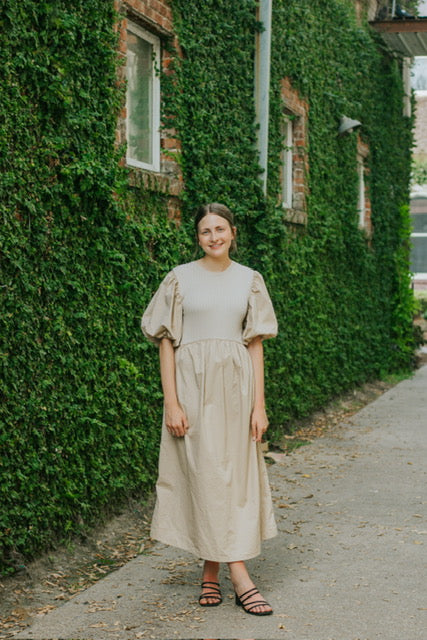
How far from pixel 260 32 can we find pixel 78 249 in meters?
4.05

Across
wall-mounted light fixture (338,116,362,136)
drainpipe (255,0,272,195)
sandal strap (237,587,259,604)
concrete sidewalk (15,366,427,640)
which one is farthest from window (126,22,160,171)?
wall-mounted light fixture (338,116,362,136)

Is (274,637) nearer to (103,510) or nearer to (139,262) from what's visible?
(103,510)

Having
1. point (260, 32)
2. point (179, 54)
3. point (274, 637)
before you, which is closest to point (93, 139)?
point (179, 54)

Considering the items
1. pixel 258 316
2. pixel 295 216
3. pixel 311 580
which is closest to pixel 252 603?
pixel 311 580

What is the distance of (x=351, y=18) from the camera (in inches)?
470

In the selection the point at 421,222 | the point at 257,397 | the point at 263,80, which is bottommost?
the point at 257,397

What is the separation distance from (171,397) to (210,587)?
979 mm

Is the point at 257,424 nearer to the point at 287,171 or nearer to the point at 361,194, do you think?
the point at 287,171

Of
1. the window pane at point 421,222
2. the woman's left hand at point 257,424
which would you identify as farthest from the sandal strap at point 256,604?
the window pane at point 421,222

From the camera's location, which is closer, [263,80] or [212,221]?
[212,221]

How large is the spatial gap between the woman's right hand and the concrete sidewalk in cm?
88

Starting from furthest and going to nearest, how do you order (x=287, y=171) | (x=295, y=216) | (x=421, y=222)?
(x=421, y=222) < (x=287, y=171) < (x=295, y=216)

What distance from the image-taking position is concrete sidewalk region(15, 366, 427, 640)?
12.9 feet

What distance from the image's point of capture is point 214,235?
4.21 metres
